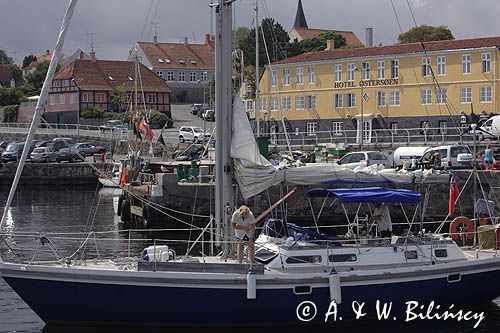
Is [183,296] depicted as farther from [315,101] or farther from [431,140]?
[315,101]

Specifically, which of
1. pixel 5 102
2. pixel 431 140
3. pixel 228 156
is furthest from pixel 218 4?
pixel 5 102

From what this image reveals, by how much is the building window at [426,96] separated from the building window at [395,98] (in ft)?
8.33

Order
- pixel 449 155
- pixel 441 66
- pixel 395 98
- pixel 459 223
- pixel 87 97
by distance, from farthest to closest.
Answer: pixel 87 97, pixel 395 98, pixel 441 66, pixel 449 155, pixel 459 223

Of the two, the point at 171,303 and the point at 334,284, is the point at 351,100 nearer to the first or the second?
the point at 334,284

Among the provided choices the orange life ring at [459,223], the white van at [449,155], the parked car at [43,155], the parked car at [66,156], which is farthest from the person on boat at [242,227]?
the parked car at [66,156]

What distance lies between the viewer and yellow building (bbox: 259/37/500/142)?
240 ft

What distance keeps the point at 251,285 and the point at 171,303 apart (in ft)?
6.53

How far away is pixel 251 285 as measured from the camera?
2175cm

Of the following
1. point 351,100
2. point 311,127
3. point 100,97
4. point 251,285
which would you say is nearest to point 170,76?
point 100,97

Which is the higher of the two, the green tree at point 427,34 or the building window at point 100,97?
the green tree at point 427,34

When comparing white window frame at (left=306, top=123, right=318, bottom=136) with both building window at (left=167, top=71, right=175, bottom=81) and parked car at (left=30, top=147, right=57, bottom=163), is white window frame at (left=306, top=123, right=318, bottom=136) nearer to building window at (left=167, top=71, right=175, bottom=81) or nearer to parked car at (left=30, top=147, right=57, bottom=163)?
A: parked car at (left=30, top=147, right=57, bottom=163)

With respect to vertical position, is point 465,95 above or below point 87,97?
below

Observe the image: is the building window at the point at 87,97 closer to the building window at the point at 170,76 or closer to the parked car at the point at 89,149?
the building window at the point at 170,76

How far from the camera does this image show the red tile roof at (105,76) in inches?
4577
